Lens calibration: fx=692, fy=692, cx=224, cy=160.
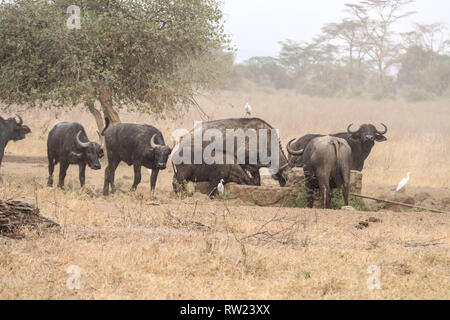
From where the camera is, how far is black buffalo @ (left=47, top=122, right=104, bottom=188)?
1213cm

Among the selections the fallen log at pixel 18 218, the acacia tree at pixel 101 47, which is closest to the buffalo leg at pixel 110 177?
the acacia tree at pixel 101 47

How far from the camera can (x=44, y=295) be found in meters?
4.90

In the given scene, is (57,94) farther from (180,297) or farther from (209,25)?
(180,297)

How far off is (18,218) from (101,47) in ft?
31.1

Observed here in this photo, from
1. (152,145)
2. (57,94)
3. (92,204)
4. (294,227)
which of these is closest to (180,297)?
(294,227)

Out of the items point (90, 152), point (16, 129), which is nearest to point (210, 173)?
point (90, 152)

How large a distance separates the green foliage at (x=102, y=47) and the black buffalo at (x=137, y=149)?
293cm

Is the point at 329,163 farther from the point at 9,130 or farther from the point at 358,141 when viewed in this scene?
the point at 9,130

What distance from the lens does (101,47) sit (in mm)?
15641

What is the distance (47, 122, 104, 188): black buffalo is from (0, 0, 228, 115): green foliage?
2619 mm

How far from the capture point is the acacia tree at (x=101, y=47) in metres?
15.2

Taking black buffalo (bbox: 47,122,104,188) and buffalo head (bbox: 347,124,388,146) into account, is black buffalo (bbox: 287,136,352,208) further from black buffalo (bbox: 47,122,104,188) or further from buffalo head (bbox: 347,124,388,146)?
black buffalo (bbox: 47,122,104,188)

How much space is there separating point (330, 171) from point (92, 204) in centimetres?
347

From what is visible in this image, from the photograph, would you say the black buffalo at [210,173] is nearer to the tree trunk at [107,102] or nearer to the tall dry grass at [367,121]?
the tall dry grass at [367,121]
